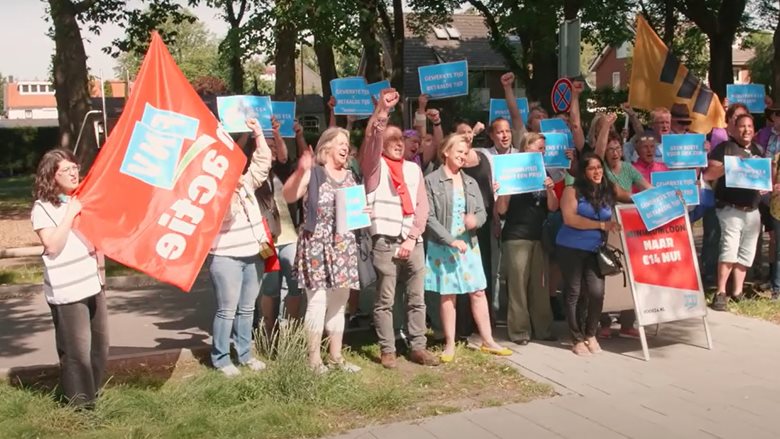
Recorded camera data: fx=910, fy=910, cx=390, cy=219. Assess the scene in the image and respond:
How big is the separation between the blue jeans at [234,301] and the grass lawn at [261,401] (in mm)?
231

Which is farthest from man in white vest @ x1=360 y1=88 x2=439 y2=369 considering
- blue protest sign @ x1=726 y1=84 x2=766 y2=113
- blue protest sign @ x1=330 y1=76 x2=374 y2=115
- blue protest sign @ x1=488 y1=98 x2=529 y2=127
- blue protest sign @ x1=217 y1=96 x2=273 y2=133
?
blue protest sign @ x1=726 y1=84 x2=766 y2=113

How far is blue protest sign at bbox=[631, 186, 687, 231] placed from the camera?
24.0 feet

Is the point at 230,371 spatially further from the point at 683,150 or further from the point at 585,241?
the point at 683,150

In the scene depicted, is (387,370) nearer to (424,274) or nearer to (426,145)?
(424,274)

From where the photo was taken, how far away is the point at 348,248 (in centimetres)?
662

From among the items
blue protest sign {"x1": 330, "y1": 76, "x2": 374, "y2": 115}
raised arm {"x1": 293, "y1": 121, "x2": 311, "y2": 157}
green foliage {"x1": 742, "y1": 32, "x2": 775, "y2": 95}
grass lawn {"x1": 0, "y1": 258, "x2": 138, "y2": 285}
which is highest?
green foliage {"x1": 742, "y1": 32, "x2": 775, "y2": 95}

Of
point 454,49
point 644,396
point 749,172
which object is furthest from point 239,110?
point 454,49

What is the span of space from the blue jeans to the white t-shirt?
1.03 metres

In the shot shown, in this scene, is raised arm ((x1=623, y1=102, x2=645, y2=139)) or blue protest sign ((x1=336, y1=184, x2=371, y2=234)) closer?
blue protest sign ((x1=336, y1=184, x2=371, y2=234))

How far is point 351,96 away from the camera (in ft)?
28.3

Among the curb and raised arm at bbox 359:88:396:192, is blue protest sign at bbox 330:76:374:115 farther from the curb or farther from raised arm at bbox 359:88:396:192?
the curb

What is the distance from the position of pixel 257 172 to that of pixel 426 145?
6.54 feet

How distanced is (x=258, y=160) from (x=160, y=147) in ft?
2.78

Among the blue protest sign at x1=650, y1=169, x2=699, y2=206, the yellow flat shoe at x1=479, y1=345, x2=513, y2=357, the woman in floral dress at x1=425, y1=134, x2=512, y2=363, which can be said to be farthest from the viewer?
the blue protest sign at x1=650, y1=169, x2=699, y2=206
